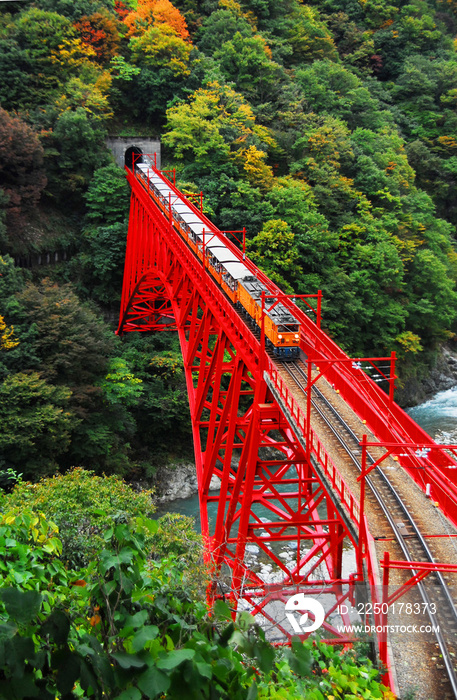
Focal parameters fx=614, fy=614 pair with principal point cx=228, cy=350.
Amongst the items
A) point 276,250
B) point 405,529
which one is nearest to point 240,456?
point 405,529

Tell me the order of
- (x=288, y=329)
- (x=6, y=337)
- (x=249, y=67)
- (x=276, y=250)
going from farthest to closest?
(x=249, y=67)
(x=276, y=250)
(x=6, y=337)
(x=288, y=329)

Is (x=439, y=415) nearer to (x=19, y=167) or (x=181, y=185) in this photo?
(x=181, y=185)

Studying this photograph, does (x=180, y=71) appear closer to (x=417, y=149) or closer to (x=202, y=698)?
(x=417, y=149)

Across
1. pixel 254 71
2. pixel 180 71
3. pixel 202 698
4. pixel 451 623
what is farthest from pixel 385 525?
pixel 254 71

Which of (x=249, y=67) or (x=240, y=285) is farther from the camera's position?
(x=249, y=67)

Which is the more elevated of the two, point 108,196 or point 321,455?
point 108,196
